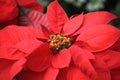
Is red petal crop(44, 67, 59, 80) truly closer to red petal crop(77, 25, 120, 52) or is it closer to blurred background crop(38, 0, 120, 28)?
red petal crop(77, 25, 120, 52)

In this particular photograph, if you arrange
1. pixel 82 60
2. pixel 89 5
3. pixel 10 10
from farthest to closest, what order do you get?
pixel 89 5, pixel 10 10, pixel 82 60

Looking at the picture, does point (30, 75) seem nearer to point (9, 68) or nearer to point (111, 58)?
point (9, 68)

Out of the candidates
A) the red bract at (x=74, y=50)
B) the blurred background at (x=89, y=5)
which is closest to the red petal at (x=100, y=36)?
the red bract at (x=74, y=50)

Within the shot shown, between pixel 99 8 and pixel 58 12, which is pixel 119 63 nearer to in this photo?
pixel 58 12

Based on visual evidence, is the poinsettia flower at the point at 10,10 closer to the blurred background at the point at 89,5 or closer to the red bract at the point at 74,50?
the red bract at the point at 74,50

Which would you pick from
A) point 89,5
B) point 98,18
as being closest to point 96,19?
point 98,18

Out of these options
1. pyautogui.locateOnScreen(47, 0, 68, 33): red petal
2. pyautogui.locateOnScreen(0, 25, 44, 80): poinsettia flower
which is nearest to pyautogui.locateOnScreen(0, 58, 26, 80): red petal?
pyautogui.locateOnScreen(0, 25, 44, 80): poinsettia flower
